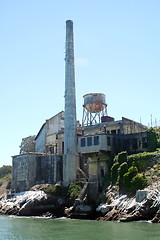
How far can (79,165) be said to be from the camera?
173ft

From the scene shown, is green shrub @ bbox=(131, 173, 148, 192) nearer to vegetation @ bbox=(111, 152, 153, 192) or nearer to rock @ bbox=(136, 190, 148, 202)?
vegetation @ bbox=(111, 152, 153, 192)

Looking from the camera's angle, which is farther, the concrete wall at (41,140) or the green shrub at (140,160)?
the concrete wall at (41,140)

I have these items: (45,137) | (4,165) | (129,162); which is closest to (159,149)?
(129,162)

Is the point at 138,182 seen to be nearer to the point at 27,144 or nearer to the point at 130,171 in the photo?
the point at 130,171

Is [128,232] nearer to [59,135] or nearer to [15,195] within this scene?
[15,195]

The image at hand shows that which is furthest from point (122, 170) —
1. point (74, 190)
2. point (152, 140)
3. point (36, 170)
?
point (36, 170)

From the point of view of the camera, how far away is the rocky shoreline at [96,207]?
3148 centimetres

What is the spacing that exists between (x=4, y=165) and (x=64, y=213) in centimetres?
4804

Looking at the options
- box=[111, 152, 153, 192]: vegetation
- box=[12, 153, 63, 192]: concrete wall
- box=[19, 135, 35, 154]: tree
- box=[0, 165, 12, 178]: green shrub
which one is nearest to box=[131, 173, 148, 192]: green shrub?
box=[111, 152, 153, 192]: vegetation

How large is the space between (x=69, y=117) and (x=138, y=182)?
19588 mm

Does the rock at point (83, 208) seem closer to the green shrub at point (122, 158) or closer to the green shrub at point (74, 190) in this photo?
the green shrub at point (74, 190)

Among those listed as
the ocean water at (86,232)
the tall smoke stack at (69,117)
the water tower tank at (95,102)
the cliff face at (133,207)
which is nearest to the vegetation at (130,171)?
the cliff face at (133,207)

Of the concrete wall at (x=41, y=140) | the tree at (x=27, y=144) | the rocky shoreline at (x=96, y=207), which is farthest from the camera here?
the tree at (x=27, y=144)

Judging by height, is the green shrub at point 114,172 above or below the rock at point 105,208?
above
